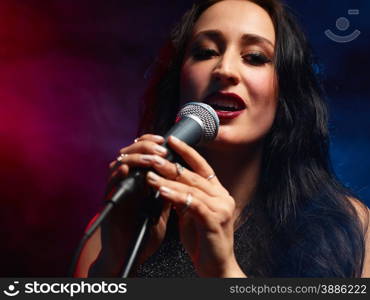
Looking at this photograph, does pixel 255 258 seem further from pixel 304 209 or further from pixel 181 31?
pixel 181 31

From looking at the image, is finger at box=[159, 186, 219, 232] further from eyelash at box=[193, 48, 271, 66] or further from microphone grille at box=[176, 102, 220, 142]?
eyelash at box=[193, 48, 271, 66]

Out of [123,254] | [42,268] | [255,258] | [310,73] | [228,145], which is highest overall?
[310,73]

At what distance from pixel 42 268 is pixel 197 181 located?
1.35 metres

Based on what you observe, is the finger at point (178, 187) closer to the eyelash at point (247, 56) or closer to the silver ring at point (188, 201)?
the silver ring at point (188, 201)

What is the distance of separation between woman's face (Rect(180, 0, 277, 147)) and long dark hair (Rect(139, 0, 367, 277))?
0.24 ft

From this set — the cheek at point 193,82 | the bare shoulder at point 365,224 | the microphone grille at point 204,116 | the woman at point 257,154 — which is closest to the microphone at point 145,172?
the microphone grille at point 204,116

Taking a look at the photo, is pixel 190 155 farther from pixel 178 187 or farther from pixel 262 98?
pixel 262 98

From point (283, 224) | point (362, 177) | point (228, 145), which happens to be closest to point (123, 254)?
point (228, 145)

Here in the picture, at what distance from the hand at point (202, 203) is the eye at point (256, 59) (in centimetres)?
54

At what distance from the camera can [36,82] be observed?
2.14 m

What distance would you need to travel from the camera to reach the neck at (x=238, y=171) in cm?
160

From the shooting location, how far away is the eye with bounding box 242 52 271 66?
1524 millimetres

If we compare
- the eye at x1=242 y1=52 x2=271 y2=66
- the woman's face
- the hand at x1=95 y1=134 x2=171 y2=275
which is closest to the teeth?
the woman's face

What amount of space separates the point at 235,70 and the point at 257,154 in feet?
1.07
